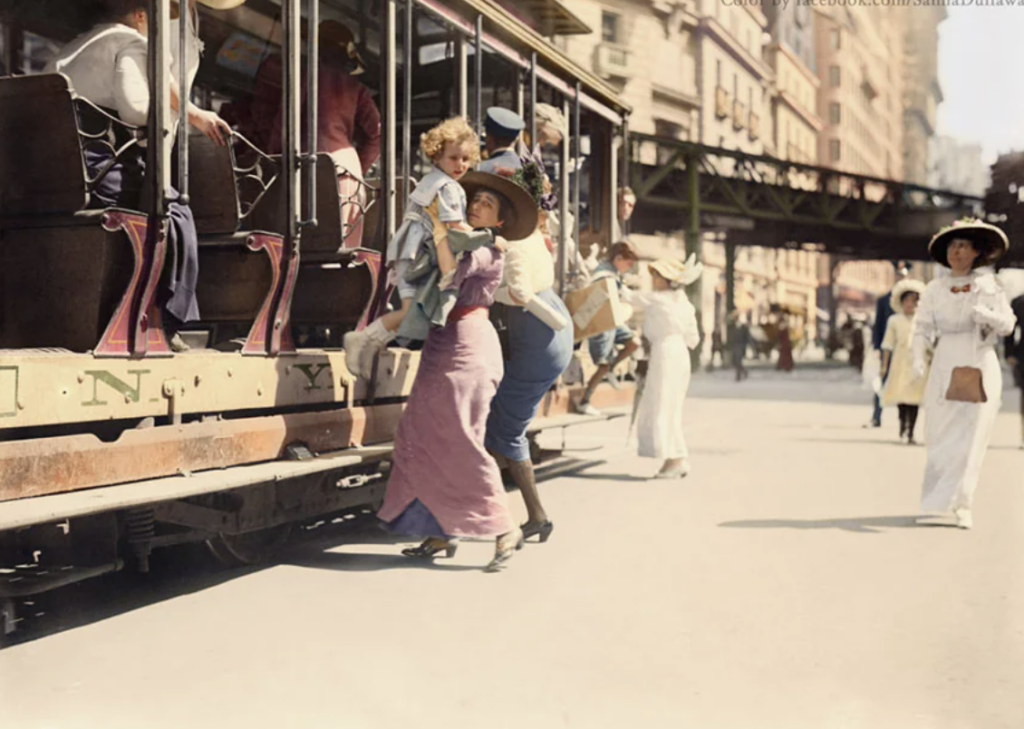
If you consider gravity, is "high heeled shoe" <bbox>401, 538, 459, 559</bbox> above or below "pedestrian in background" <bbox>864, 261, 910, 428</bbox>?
below

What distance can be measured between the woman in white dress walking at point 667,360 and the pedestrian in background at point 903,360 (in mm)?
4290

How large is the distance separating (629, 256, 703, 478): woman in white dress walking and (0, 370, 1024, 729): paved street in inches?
87.9

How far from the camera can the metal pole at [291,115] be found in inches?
265

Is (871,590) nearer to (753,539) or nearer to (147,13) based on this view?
(753,539)

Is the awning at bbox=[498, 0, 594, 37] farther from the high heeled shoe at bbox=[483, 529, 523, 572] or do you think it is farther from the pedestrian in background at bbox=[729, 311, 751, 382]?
the pedestrian in background at bbox=[729, 311, 751, 382]

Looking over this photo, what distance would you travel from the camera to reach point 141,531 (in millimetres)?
5426

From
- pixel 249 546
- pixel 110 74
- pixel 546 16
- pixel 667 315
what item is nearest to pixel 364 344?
pixel 249 546

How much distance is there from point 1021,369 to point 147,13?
9.32 metres

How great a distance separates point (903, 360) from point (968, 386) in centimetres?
646

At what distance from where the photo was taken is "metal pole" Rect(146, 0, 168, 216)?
18.1 feet

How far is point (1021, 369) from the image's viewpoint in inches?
493

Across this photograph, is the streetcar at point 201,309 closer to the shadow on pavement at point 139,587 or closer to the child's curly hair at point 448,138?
the shadow on pavement at point 139,587

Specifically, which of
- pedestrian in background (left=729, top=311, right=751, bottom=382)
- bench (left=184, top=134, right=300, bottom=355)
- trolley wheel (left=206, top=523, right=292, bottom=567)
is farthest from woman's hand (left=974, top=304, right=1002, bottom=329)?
pedestrian in background (left=729, top=311, right=751, bottom=382)

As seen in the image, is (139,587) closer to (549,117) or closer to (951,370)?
(951,370)
